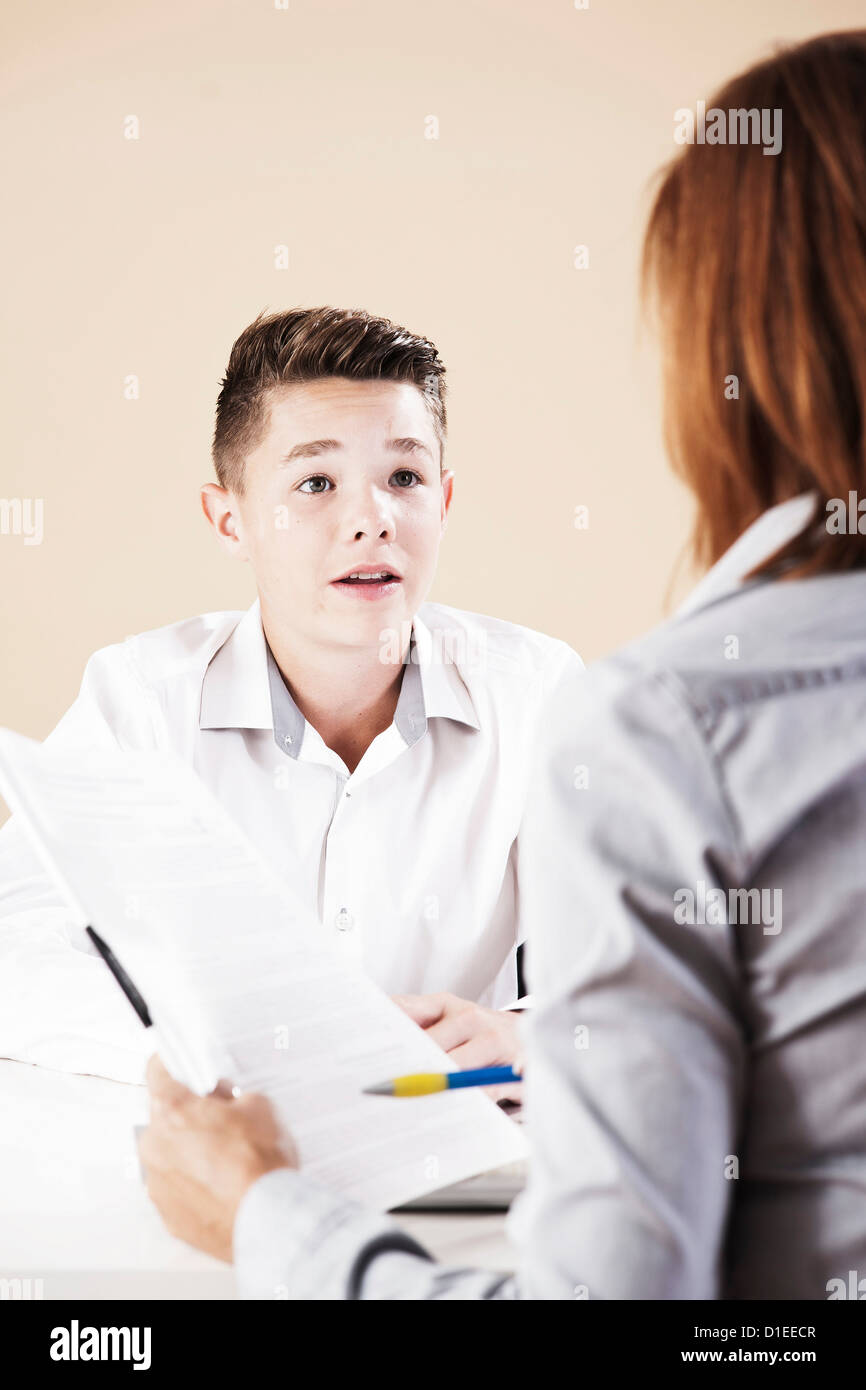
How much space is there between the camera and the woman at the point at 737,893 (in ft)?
1.59

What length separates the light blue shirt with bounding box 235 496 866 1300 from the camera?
48cm

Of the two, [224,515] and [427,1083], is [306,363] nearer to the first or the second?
[224,515]

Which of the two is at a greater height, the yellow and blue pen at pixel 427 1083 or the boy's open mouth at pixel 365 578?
the boy's open mouth at pixel 365 578

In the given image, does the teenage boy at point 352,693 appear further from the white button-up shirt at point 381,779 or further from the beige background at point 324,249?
the beige background at point 324,249

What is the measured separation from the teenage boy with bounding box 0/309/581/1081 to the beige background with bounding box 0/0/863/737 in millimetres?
1081

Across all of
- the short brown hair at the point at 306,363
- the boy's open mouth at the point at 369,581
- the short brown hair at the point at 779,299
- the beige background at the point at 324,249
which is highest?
the beige background at the point at 324,249

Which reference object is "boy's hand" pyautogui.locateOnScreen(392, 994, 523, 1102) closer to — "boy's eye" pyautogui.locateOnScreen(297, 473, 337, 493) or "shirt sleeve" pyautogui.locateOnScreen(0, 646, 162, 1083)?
"shirt sleeve" pyautogui.locateOnScreen(0, 646, 162, 1083)

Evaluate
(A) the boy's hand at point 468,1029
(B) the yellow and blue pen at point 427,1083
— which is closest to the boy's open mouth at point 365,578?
(A) the boy's hand at point 468,1029

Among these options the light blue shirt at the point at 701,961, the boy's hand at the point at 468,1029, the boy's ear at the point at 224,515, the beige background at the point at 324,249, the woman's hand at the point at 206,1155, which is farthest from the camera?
the beige background at the point at 324,249

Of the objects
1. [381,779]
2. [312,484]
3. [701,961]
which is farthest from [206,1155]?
[312,484]

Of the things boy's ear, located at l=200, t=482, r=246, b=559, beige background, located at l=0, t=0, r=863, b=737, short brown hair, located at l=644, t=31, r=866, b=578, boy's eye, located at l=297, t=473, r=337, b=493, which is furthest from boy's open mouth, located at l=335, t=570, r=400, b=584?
beige background, located at l=0, t=0, r=863, b=737

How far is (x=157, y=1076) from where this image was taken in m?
0.80

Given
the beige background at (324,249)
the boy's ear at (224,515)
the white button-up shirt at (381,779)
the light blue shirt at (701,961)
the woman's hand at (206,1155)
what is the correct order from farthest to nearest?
1. the beige background at (324,249)
2. the boy's ear at (224,515)
3. the white button-up shirt at (381,779)
4. the woman's hand at (206,1155)
5. the light blue shirt at (701,961)
